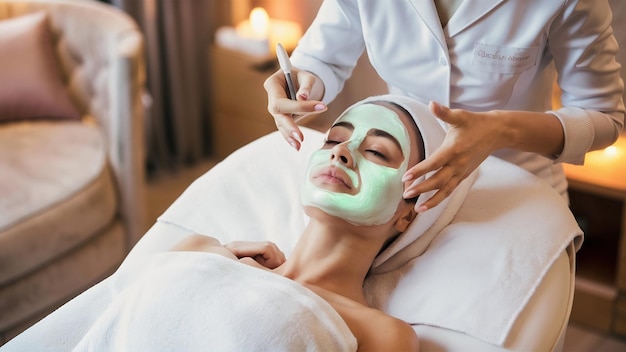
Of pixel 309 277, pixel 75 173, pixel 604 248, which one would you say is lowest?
pixel 604 248

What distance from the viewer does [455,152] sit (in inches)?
44.6

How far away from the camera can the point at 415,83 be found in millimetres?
1422

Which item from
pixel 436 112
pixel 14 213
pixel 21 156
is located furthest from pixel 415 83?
pixel 21 156

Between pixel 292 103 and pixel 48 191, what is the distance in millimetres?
1022

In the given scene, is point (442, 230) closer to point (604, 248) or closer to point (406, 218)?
point (406, 218)

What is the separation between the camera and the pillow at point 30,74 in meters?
2.31

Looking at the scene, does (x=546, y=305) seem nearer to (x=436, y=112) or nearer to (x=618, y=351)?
(x=436, y=112)

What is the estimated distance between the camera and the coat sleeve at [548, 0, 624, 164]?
125 cm

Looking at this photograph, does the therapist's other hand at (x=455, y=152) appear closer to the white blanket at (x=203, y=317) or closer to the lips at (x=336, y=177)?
the lips at (x=336, y=177)

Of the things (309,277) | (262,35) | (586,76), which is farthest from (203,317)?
(262,35)

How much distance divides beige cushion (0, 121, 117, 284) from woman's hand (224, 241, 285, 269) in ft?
2.71

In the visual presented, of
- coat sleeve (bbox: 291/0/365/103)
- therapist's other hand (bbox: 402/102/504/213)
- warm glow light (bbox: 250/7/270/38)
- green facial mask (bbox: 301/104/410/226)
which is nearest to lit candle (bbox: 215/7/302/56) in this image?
warm glow light (bbox: 250/7/270/38)

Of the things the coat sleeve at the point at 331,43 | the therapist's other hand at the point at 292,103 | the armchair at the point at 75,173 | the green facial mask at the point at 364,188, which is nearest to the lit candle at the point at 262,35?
the armchair at the point at 75,173

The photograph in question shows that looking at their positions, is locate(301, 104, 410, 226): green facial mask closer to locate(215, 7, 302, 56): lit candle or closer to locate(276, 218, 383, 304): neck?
locate(276, 218, 383, 304): neck
